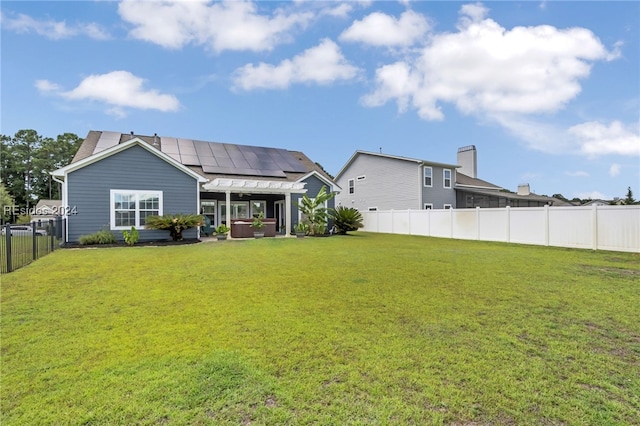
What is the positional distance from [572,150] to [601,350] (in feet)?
70.8

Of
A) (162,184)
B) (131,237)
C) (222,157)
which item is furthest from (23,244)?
(222,157)

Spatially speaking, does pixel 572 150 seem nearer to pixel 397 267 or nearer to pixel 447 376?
pixel 397 267

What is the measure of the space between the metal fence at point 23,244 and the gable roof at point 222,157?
5.79 meters

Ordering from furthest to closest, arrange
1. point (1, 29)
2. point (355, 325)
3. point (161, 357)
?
point (1, 29) → point (355, 325) → point (161, 357)

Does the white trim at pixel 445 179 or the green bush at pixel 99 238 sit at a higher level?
the white trim at pixel 445 179

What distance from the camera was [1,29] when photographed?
1118 centimetres

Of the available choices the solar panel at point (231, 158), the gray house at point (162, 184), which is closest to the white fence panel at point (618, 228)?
the gray house at point (162, 184)

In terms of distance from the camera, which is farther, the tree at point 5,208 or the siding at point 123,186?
the tree at point 5,208

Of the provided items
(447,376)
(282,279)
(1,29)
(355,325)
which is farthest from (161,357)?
(1,29)

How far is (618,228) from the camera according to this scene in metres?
11.5

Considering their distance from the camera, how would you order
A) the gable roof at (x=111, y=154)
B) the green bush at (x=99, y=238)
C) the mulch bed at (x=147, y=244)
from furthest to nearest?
1. the gable roof at (x=111, y=154)
2. the green bush at (x=99, y=238)
3. the mulch bed at (x=147, y=244)

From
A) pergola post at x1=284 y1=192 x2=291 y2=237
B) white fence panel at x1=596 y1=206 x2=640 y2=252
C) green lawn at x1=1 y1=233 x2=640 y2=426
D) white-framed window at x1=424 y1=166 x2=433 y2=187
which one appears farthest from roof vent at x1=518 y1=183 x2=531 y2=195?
green lawn at x1=1 y1=233 x2=640 y2=426

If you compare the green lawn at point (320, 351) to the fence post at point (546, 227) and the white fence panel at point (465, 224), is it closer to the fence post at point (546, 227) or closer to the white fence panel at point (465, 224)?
the fence post at point (546, 227)

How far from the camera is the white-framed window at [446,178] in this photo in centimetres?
2483
